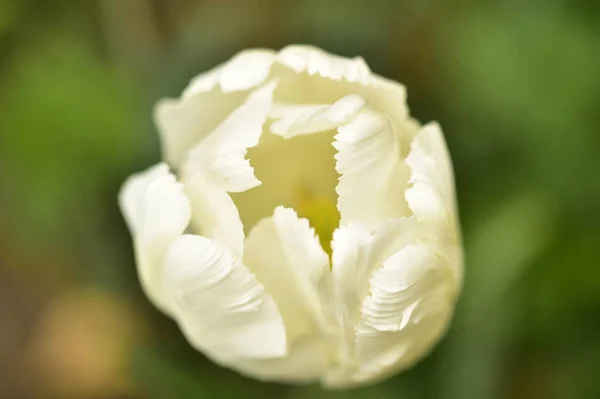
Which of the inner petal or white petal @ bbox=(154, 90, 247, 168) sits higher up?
Result: white petal @ bbox=(154, 90, 247, 168)

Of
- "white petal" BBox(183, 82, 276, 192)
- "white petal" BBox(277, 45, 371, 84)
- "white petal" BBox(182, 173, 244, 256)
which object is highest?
"white petal" BBox(277, 45, 371, 84)

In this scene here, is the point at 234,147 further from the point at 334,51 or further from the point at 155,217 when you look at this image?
the point at 334,51

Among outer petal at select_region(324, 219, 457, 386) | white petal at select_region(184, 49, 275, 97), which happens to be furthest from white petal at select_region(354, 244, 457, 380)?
white petal at select_region(184, 49, 275, 97)

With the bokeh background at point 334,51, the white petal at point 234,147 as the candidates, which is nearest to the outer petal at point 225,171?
the white petal at point 234,147

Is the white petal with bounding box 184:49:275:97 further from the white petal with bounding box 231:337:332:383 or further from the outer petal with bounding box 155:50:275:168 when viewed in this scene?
Answer: the white petal with bounding box 231:337:332:383

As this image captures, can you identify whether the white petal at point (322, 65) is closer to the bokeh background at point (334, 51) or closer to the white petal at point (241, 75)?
the white petal at point (241, 75)

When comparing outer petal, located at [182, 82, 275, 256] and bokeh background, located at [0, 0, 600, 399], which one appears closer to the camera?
outer petal, located at [182, 82, 275, 256]
